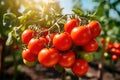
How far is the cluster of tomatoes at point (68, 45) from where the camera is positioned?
1837 millimetres

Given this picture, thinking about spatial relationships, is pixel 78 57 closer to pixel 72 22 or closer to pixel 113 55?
pixel 72 22

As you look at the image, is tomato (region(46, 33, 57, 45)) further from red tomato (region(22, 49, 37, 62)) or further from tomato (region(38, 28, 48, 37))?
A: red tomato (region(22, 49, 37, 62))

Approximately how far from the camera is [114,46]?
198 inches

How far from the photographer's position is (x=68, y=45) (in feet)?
6.04

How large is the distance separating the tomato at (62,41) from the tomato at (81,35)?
0.12 ft

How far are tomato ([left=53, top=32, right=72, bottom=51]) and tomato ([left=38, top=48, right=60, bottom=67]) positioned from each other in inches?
1.6

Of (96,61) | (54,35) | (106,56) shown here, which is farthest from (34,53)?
(96,61)

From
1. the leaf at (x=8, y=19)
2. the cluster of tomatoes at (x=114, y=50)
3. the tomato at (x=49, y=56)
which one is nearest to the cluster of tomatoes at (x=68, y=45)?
the tomato at (x=49, y=56)

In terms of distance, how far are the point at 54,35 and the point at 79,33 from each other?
0.24 meters

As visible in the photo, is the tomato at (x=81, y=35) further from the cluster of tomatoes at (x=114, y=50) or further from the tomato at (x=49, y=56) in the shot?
the cluster of tomatoes at (x=114, y=50)

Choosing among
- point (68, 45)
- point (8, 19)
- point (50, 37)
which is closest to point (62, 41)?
point (68, 45)

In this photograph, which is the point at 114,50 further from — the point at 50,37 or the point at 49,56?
the point at 49,56

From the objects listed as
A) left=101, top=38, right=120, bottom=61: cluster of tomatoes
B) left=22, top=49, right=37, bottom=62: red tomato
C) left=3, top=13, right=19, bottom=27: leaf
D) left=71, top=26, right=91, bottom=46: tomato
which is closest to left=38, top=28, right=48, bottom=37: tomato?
left=22, top=49, right=37, bottom=62: red tomato

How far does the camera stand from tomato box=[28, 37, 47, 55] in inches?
75.4
